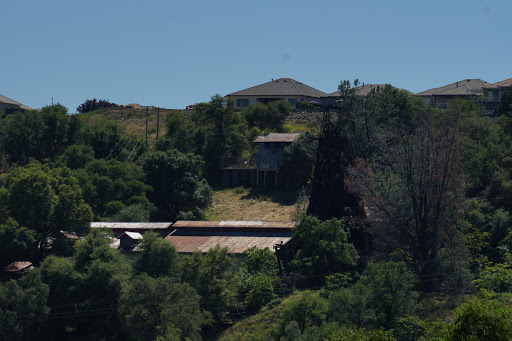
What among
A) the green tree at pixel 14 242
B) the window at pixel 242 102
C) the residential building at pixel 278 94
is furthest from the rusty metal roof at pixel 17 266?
the window at pixel 242 102

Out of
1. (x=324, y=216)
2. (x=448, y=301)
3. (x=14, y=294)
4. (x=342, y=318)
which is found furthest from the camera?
(x=324, y=216)

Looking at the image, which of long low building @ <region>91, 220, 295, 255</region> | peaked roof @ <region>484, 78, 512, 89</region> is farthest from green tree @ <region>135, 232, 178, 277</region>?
peaked roof @ <region>484, 78, 512, 89</region>

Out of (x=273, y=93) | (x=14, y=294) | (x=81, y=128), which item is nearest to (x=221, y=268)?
(x=14, y=294)

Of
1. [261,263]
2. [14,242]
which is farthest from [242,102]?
[261,263]

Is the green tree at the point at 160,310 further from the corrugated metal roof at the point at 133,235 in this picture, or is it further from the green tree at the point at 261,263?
the corrugated metal roof at the point at 133,235

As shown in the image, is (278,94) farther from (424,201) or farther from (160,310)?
(160,310)

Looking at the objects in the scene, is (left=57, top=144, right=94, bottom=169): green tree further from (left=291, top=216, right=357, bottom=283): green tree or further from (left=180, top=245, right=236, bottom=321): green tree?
(left=291, top=216, right=357, bottom=283): green tree

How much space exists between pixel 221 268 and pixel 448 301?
44.2 ft

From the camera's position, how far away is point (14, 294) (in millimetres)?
42406

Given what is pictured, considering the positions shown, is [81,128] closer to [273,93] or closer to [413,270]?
[273,93]

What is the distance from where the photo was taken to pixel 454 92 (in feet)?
313

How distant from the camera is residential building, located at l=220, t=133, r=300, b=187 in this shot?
225 feet

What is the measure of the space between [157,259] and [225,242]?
22.7 feet

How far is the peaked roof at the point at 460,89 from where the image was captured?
312ft
